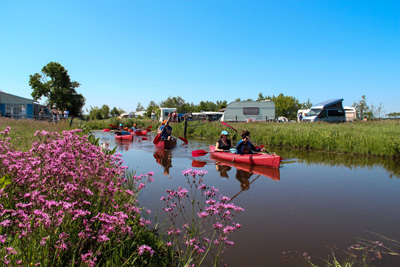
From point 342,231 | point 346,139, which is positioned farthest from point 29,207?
point 346,139

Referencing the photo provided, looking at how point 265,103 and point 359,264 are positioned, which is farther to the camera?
point 265,103

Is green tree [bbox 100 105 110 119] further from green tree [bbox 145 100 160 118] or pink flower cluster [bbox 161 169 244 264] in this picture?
pink flower cluster [bbox 161 169 244 264]

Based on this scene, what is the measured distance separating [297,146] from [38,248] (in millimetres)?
16404

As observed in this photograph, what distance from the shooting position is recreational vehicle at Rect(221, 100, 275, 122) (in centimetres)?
3189

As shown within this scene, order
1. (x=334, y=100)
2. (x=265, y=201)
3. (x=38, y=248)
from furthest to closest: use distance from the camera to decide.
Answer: (x=334, y=100), (x=265, y=201), (x=38, y=248)

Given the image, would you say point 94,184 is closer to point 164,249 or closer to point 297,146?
point 164,249

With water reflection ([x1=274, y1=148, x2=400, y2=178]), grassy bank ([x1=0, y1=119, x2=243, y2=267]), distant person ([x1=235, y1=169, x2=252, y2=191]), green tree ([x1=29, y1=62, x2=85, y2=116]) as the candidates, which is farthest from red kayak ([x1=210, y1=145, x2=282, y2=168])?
green tree ([x1=29, y1=62, x2=85, y2=116])

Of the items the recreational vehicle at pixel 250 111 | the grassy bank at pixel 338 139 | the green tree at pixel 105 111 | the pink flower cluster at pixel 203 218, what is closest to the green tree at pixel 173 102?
the green tree at pixel 105 111

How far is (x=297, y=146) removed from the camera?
56.2 feet

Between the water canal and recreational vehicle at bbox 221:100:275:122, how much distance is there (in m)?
19.8

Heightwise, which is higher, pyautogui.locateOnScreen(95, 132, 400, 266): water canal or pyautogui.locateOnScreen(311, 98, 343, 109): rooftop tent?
pyautogui.locateOnScreen(311, 98, 343, 109): rooftop tent

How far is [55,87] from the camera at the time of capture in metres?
45.6

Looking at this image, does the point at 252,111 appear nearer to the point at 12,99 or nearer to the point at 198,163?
the point at 198,163

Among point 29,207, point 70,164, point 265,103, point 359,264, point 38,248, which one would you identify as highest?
point 265,103
